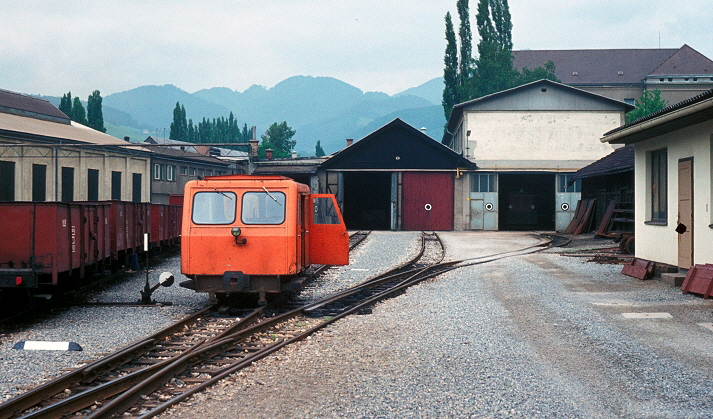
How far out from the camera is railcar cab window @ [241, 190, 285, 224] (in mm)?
10523

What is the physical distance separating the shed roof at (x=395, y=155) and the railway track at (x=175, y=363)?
25765 mm

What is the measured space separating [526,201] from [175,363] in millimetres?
36114

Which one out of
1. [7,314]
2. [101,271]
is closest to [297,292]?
[101,271]

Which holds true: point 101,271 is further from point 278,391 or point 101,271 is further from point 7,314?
point 278,391

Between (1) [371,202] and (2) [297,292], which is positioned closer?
(2) [297,292]

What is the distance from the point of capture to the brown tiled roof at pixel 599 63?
265 ft

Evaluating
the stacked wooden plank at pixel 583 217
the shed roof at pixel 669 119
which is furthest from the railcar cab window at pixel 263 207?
the stacked wooden plank at pixel 583 217

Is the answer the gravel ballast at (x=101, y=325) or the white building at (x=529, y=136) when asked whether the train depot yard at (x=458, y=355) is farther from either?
the white building at (x=529, y=136)

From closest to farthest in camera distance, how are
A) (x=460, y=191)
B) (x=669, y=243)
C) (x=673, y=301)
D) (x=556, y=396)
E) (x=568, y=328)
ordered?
(x=556, y=396), (x=568, y=328), (x=673, y=301), (x=669, y=243), (x=460, y=191)

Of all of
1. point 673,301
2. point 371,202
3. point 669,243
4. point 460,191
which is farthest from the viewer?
point 371,202

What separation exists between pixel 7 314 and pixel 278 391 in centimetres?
624

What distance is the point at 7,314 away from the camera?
34.1 feet

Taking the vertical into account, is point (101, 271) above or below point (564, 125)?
below

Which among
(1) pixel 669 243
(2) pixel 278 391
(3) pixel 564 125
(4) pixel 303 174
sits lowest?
(2) pixel 278 391
